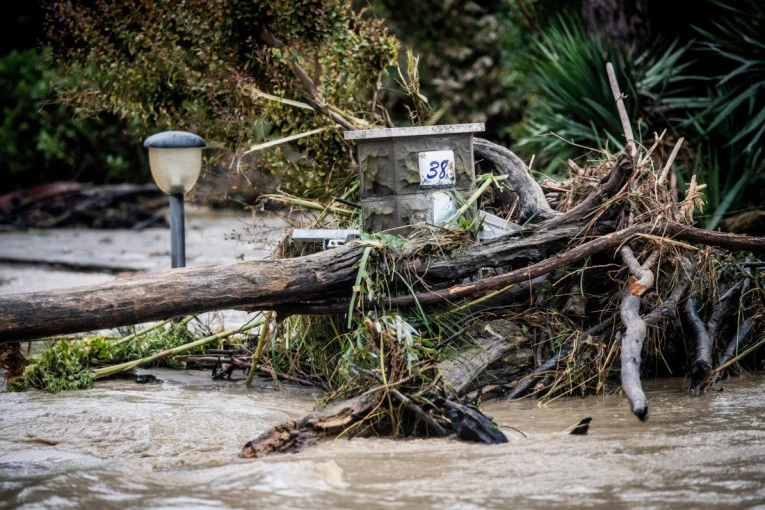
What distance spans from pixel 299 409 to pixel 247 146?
3.07 metres

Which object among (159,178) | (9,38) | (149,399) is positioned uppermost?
(9,38)

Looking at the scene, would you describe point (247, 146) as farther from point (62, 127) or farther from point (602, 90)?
point (62, 127)

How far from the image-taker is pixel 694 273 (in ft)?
16.4

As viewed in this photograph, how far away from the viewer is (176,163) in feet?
19.4

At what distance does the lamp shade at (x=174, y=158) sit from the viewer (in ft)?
19.3

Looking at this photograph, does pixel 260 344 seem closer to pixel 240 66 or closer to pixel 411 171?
pixel 411 171

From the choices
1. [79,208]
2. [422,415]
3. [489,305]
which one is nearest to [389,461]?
[422,415]

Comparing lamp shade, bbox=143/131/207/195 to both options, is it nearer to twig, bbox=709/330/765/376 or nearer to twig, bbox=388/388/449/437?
twig, bbox=388/388/449/437

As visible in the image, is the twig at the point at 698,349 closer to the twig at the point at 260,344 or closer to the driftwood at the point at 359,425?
the driftwood at the point at 359,425

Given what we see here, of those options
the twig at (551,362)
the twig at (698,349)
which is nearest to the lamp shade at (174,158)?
the twig at (551,362)

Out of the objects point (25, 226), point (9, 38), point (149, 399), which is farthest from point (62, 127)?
point (149, 399)

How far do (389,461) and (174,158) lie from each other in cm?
333

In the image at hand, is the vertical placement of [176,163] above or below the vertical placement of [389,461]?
above

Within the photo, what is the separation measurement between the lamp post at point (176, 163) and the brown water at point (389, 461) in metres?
1.64
